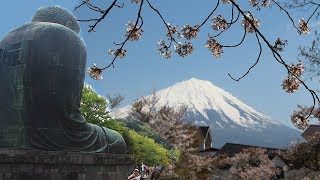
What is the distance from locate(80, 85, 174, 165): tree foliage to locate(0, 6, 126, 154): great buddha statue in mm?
19905

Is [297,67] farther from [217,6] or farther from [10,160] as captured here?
[10,160]

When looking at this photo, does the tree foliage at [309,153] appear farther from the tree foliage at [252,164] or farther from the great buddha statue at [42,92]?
the great buddha statue at [42,92]

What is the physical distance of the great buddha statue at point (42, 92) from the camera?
14445mm

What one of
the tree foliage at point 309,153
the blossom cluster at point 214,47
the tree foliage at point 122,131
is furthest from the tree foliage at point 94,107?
the blossom cluster at point 214,47

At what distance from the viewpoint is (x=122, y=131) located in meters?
37.6

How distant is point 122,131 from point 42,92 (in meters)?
23.0

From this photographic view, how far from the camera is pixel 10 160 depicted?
12.7 m

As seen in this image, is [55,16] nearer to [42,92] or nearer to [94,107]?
[42,92]

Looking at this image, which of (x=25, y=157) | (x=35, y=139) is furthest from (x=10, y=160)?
(x=35, y=139)

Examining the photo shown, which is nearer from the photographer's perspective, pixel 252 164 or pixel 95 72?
pixel 95 72

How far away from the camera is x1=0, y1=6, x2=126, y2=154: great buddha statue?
47.4 ft

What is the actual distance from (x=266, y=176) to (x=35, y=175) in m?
29.8

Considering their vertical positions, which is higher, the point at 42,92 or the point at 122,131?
the point at 122,131

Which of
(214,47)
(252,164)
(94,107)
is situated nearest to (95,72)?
(214,47)
